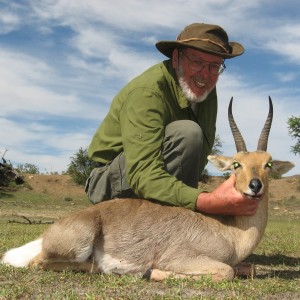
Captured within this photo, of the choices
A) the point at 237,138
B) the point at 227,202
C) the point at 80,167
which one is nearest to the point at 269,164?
the point at 237,138

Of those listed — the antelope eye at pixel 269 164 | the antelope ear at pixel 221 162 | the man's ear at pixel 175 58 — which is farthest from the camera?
the man's ear at pixel 175 58

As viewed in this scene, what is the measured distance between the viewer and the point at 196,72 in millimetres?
7270

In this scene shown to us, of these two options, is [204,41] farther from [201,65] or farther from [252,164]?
[252,164]

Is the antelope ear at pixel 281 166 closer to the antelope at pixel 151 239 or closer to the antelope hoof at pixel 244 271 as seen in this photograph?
the antelope at pixel 151 239

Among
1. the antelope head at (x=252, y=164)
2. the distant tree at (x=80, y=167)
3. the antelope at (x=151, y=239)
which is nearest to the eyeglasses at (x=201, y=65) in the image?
the antelope head at (x=252, y=164)

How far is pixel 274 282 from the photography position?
18.6 feet

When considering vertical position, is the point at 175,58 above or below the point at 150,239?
above

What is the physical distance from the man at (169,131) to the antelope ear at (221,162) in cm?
30

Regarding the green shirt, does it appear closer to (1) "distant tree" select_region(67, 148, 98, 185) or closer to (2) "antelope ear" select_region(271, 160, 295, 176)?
(2) "antelope ear" select_region(271, 160, 295, 176)

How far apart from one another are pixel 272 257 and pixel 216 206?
9.87 ft

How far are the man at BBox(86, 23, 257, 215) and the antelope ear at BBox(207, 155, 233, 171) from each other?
0.30 meters

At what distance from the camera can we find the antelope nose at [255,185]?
18.8 feet

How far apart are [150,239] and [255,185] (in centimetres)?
138

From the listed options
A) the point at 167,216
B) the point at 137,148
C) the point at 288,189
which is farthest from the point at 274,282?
the point at 288,189
